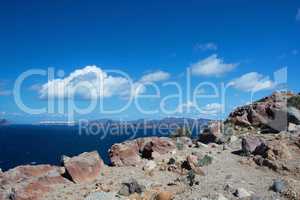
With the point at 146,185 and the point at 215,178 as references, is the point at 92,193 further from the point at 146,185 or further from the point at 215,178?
the point at 215,178

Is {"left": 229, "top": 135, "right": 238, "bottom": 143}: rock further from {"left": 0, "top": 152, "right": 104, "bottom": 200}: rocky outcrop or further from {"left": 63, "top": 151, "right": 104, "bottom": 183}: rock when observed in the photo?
{"left": 63, "top": 151, "right": 104, "bottom": 183}: rock

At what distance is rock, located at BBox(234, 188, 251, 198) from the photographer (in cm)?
1412

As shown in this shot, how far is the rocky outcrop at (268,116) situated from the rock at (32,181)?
55.8 ft

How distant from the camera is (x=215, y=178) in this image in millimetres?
16906

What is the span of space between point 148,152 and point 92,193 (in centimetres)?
690

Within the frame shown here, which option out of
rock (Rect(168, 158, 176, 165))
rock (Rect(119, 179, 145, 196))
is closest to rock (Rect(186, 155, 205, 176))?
rock (Rect(168, 158, 176, 165))

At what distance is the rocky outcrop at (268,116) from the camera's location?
28.0 meters

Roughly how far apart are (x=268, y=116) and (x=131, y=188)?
18585mm

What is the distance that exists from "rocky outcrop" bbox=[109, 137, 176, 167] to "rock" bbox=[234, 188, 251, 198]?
23.2 feet

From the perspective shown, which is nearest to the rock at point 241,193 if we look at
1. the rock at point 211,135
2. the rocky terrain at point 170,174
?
the rocky terrain at point 170,174

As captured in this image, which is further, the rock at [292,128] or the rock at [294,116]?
the rock at [294,116]

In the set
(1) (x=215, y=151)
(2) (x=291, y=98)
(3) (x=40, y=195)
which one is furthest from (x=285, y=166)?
(2) (x=291, y=98)

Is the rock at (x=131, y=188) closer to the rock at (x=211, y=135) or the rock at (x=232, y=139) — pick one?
the rock at (x=232, y=139)

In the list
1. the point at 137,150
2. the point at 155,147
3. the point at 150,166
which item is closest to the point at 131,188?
the point at 150,166
